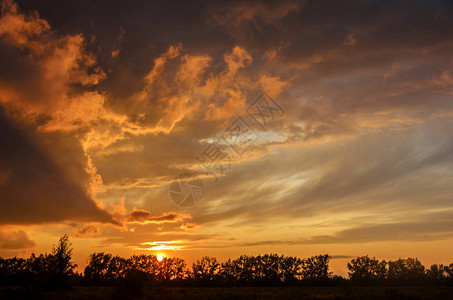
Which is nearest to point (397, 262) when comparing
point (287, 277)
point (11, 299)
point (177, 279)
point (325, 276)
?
point (325, 276)

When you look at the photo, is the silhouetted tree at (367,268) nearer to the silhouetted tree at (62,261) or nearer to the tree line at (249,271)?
the tree line at (249,271)

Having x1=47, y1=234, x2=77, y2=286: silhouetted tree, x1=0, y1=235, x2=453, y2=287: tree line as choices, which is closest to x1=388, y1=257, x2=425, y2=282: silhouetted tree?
x1=0, y1=235, x2=453, y2=287: tree line

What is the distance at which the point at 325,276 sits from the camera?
153625 millimetres

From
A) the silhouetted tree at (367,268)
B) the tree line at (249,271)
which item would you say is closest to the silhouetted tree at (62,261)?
the tree line at (249,271)

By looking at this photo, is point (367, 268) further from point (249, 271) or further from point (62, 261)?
point (62, 261)

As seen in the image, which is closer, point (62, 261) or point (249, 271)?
point (62, 261)

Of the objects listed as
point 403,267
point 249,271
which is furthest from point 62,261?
point 403,267

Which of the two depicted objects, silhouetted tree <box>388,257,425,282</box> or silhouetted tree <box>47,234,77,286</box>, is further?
silhouetted tree <box>388,257,425,282</box>

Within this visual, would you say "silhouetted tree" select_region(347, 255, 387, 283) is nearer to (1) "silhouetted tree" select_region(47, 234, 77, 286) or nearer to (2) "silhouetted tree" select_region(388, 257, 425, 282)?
(2) "silhouetted tree" select_region(388, 257, 425, 282)

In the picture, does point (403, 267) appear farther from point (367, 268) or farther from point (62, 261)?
point (62, 261)

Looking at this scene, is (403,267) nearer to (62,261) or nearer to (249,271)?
(249,271)

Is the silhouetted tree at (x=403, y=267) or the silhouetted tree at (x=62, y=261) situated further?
the silhouetted tree at (x=403, y=267)

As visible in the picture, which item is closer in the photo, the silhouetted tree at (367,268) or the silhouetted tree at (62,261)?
the silhouetted tree at (62,261)

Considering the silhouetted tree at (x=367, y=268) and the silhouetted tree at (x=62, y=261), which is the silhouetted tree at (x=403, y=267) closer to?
the silhouetted tree at (x=367, y=268)
